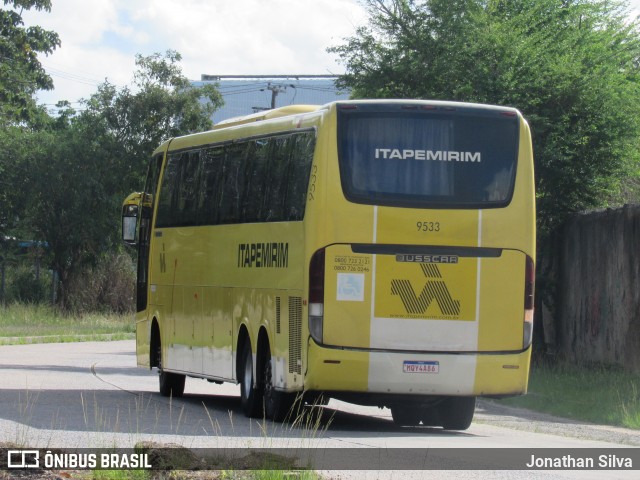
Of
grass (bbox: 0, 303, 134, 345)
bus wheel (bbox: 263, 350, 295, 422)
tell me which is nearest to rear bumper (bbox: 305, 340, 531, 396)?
bus wheel (bbox: 263, 350, 295, 422)

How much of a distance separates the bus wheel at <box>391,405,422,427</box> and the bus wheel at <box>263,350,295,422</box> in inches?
74.1

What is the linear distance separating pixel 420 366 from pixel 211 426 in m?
2.43

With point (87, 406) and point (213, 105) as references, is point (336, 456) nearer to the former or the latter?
point (87, 406)

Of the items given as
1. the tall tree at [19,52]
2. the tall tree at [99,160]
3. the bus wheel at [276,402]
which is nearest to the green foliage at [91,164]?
the tall tree at [99,160]

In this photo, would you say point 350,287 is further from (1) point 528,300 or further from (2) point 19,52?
(2) point 19,52

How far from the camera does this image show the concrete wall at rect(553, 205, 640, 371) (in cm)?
2316

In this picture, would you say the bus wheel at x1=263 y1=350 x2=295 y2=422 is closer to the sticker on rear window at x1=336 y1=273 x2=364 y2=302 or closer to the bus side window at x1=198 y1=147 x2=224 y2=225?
the sticker on rear window at x1=336 y1=273 x2=364 y2=302

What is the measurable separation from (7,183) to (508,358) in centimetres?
3860

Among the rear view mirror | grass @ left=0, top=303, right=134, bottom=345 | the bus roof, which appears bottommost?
grass @ left=0, top=303, right=134, bottom=345

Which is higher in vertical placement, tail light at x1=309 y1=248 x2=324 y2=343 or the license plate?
tail light at x1=309 y1=248 x2=324 y2=343

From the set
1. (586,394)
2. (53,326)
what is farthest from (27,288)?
(586,394)

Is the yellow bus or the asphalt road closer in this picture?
the asphalt road

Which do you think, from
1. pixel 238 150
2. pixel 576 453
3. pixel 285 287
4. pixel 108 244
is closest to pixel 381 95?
pixel 238 150

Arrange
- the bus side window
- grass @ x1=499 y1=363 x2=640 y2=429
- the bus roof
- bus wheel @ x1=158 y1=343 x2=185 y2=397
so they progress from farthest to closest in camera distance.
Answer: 1. bus wheel @ x1=158 y1=343 x2=185 y2=397
2. grass @ x1=499 y1=363 x2=640 y2=429
3. the bus side window
4. the bus roof
